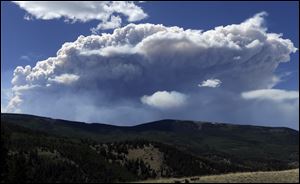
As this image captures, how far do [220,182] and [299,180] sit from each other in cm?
1017

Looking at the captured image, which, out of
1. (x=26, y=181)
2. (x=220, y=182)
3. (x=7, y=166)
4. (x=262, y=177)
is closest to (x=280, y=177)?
(x=262, y=177)

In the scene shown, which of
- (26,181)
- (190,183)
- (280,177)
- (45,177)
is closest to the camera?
(190,183)

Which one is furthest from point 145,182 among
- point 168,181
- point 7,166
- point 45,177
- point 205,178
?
point 45,177

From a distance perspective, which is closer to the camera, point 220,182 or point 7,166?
point 220,182

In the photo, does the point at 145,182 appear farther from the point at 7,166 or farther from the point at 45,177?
the point at 45,177

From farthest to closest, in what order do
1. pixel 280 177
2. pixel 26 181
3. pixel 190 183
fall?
pixel 26 181
pixel 280 177
pixel 190 183

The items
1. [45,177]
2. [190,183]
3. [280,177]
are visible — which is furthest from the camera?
[45,177]

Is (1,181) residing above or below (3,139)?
below

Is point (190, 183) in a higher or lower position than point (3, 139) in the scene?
lower

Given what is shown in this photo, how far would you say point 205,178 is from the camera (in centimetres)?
6712

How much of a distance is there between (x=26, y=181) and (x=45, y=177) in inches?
4556

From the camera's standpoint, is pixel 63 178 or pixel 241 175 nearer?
pixel 241 175

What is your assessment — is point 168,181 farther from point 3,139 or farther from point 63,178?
point 63,178

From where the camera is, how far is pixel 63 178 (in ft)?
654
